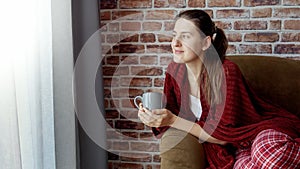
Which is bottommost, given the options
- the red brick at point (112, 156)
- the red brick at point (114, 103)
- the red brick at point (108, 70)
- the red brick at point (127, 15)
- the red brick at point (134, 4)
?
the red brick at point (112, 156)

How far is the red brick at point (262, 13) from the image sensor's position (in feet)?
7.06

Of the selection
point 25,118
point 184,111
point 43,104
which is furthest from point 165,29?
point 25,118

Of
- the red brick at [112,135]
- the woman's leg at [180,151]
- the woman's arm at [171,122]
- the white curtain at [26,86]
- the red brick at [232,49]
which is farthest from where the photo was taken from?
the red brick at [112,135]

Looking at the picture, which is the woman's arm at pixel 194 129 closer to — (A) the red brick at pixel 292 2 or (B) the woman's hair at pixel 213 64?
(B) the woman's hair at pixel 213 64

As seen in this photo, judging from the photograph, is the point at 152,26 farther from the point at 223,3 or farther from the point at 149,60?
the point at 223,3

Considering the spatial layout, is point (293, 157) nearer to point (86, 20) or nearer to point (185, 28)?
point (185, 28)

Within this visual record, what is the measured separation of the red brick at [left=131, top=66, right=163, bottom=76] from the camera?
2.30 m

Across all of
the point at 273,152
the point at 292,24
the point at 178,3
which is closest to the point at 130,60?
the point at 178,3

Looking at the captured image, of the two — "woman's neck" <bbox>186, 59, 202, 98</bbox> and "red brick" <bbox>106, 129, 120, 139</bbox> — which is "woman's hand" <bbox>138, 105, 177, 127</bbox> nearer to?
"woman's neck" <bbox>186, 59, 202, 98</bbox>

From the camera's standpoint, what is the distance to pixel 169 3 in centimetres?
223

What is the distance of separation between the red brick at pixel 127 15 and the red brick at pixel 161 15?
0.15ft

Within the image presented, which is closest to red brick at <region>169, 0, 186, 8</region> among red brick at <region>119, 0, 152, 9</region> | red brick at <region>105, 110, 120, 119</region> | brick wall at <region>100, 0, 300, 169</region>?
brick wall at <region>100, 0, 300, 169</region>

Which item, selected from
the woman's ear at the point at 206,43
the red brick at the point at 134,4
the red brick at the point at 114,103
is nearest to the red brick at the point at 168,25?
the red brick at the point at 134,4

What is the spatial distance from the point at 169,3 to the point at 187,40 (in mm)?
662
